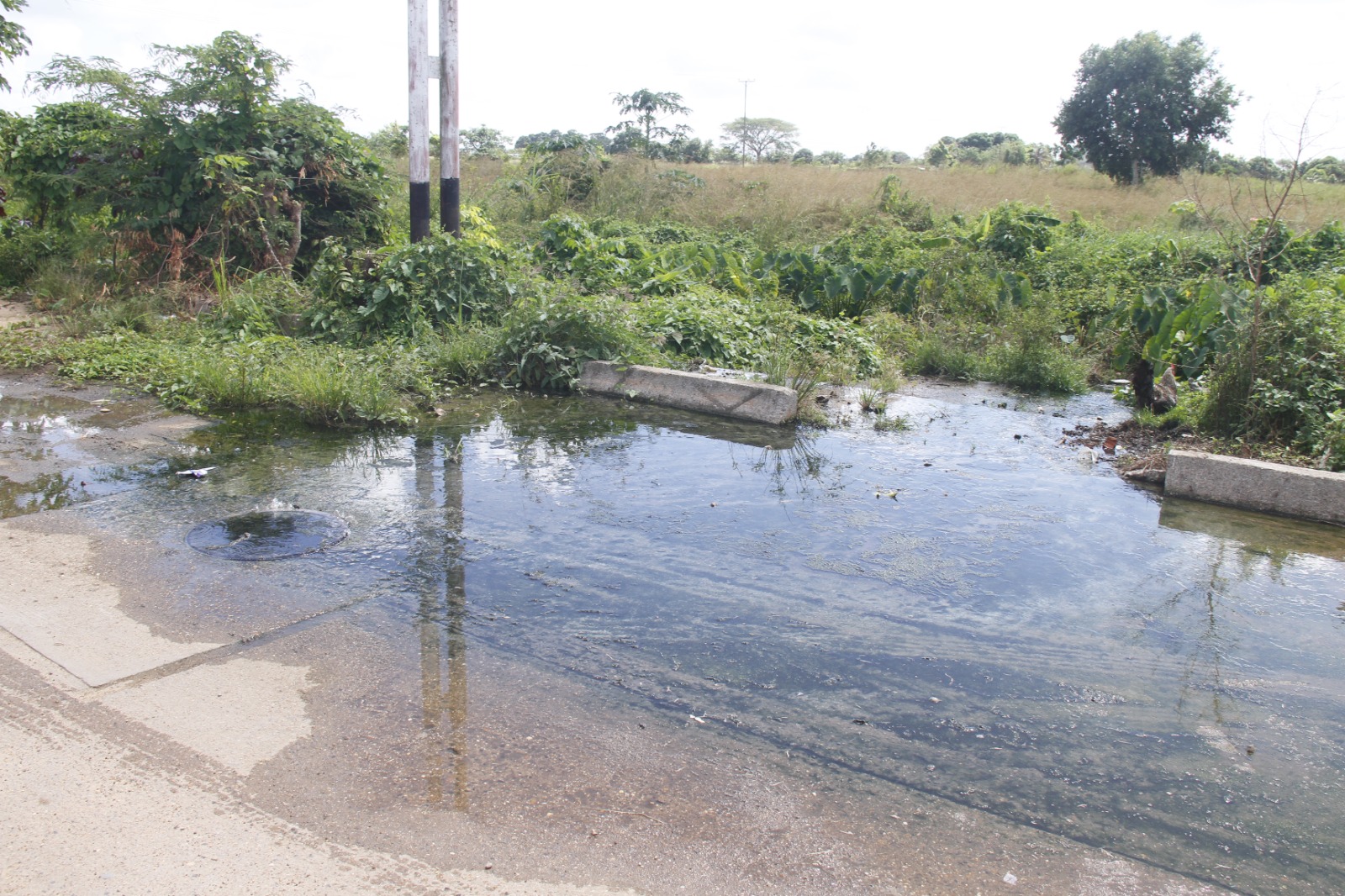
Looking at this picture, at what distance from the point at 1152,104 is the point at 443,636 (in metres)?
35.5

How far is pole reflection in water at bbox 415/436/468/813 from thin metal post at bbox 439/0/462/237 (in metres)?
5.03

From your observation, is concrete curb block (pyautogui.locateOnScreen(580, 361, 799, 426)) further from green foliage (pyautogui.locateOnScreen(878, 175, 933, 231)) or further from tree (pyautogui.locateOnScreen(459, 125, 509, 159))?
tree (pyautogui.locateOnScreen(459, 125, 509, 159))

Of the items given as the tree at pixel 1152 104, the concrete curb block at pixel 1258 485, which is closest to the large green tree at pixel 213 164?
the concrete curb block at pixel 1258 485

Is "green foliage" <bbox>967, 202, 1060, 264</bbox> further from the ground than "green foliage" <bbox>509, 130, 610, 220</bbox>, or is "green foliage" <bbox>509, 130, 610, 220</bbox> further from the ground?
"green foliage" <bbox>509, 130, 610, 220</bbox>

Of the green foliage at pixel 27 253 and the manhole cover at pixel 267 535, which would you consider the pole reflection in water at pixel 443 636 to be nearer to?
the manhole cover at pixel 267 535

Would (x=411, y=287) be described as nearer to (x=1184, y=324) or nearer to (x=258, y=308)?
(x=258, y=308)

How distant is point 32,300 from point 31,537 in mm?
7650

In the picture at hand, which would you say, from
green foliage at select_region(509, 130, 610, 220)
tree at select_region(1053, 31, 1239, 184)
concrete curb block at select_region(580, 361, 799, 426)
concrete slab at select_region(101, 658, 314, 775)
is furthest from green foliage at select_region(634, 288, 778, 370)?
tree at select_region(1053, 31, 1239, 184)

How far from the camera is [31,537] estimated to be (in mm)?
4695

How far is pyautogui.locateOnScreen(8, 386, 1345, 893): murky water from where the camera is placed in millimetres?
3008

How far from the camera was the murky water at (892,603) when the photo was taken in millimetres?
3008

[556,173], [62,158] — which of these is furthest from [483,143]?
[62,158]

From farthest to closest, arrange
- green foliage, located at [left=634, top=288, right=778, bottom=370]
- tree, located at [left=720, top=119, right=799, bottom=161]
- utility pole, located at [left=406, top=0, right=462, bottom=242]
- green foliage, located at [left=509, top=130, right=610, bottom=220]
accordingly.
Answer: tree, located at [left=720, top=119, right=799, bottom=161] < green foliage, located at [left=509, top=130, right=610, bottom=220] < utility pole, located at [left=406, top=0, right=462, bottom=242] < green foliage, located at [left=634, top=288, right=778, bottom=370]

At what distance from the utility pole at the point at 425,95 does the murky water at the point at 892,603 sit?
12.9ft
